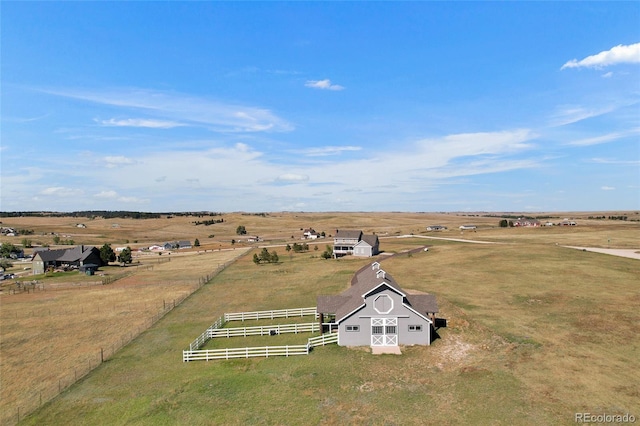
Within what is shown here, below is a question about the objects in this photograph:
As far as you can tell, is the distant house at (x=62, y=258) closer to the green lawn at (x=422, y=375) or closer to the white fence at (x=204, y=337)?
the green lawn at (x=422, y=375)

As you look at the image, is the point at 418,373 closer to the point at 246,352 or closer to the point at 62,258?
the point at 246,352

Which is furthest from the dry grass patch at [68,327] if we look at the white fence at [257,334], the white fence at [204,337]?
the white fence at [257,334]

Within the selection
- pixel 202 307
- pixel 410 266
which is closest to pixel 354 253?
pixel 410 266

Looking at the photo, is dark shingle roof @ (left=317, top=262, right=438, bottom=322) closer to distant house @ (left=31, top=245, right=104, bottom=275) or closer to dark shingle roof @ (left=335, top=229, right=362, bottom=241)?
dark shingle roof @ (left=335, top=229, right=362, bottom=241)

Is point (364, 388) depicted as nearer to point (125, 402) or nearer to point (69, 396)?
point (125, 402)

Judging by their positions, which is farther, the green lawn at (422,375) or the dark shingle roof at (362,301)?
the dark shingle roof at (362,301)

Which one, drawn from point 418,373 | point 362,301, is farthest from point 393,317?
point 418,373
